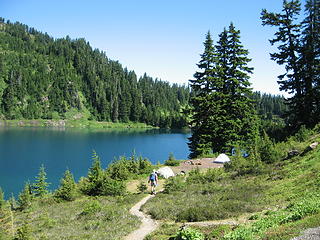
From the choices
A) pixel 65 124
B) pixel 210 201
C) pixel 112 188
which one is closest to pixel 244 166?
pixel 210 201

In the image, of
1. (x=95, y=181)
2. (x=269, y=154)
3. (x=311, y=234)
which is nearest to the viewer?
(x=311, y=234)

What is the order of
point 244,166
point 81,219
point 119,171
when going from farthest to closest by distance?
point 119,171 < point 244,166 < point 81,219

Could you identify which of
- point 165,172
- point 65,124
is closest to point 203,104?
point 165,172

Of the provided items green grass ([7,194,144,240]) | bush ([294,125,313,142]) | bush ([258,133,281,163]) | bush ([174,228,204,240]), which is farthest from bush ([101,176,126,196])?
bush ([294,125,313,142])

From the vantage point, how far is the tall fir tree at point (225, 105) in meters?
37.7

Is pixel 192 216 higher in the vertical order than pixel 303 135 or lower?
lower

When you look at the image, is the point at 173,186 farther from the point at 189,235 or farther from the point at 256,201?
the point at 189,235

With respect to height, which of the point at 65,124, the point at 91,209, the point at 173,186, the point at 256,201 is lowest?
the point at 91,209

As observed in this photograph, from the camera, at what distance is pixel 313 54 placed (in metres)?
30.9

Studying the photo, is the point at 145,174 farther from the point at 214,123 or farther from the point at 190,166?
the point at 214,123

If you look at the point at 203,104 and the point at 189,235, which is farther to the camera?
the point at 203,104

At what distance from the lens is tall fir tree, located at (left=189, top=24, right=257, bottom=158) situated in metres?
37.7

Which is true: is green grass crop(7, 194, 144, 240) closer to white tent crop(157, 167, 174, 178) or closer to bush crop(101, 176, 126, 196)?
bush crop(101, 176, 126, 196)

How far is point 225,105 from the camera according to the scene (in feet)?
125
